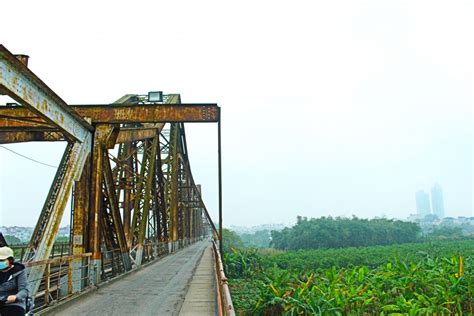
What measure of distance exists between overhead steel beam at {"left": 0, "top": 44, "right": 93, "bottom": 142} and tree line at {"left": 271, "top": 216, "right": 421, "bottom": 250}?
87483mm

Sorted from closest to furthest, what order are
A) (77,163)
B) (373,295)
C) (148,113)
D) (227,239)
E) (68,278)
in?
1. (68,278)
2. (77,163)
3. (148,113)
4. (373,295)
5. (227,239)

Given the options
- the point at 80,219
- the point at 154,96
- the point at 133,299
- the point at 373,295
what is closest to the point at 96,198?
the point at 80,219

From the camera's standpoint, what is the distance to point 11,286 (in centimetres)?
383

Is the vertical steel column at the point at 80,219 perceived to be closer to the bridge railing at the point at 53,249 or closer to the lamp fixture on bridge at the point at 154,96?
the bridge railing at the point at 53,249

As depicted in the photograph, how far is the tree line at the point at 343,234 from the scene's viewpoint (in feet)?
302

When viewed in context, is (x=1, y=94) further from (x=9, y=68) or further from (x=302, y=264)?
(x=302, y=264)

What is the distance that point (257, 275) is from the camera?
24.8 meters

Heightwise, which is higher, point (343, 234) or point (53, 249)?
point (53, 249)

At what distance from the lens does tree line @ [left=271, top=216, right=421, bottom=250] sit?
92.0m

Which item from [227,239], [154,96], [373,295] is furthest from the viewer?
[227,239]

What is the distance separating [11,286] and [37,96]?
4.62m

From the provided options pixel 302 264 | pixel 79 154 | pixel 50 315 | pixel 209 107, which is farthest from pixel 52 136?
pixel 302 264

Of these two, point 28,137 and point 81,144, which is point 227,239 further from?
point 81,144

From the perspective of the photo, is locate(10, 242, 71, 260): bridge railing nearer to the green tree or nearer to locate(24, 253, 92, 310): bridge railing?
locate(24, 253, 92, 310): bridge railing
